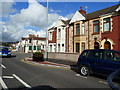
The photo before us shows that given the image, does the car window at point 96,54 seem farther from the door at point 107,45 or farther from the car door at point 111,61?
the door at point 107,45

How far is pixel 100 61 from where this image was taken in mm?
7180

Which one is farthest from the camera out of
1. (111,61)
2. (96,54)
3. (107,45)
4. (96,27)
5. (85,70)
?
(96,27)

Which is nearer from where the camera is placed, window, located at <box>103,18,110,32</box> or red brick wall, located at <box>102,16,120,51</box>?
red brick wall, located at <box>102,16,120,51</box>

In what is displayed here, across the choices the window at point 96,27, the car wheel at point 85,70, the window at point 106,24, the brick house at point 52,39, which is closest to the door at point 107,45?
the window at point 106,24

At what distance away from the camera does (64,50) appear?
21.7 m

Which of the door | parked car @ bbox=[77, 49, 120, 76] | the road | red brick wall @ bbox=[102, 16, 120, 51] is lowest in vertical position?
the road

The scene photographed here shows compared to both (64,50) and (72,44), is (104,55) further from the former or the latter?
(64,50)

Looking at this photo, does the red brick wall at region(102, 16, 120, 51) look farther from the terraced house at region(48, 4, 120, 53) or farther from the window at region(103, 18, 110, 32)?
the window at region(103, 18, 110, 32)

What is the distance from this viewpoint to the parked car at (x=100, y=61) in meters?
6.64

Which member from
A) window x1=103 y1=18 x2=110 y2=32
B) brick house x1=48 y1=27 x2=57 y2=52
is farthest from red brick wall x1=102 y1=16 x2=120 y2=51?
brick house x1=48 y1=27 x2=57 y2=52

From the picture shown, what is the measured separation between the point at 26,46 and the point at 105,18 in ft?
144

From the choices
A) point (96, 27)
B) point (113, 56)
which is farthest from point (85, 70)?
point (96, 27)

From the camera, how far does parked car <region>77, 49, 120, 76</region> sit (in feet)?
21.8

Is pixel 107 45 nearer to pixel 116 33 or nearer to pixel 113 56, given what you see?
pixel 116 33
